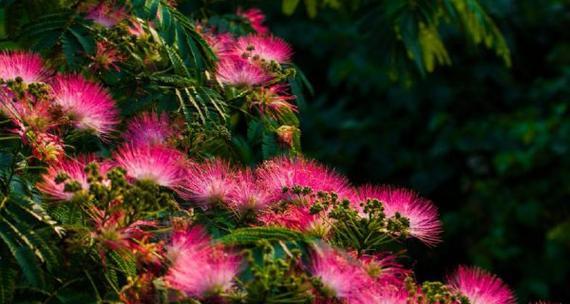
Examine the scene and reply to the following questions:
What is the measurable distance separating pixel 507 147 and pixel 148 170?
20.3 ft

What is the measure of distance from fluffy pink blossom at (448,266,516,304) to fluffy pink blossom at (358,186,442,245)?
4.8 inches

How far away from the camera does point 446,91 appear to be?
28.2 feet

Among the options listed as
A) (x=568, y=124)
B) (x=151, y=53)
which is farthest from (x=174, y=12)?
(x=568, y=124)

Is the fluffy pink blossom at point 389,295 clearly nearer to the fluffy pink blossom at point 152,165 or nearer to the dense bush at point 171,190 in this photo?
the dense bush at point 171,190

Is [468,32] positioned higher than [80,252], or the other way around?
[468,32]

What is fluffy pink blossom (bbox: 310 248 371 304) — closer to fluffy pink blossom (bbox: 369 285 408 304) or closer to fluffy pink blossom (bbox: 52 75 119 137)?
fluffy pink blossom (bbox: 369 285 408 304)

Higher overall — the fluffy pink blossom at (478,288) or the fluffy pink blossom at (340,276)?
the fluffy pink blossom at (478,288)

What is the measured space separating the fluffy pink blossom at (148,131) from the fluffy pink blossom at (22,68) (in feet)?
0.87

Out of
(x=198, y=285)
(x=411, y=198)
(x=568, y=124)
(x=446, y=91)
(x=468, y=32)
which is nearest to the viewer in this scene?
(x=198, y=285)

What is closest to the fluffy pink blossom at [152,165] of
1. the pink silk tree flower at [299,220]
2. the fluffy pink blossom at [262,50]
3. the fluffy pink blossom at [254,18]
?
the pink silk tree flower at [299,220]

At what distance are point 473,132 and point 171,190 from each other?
240 inches

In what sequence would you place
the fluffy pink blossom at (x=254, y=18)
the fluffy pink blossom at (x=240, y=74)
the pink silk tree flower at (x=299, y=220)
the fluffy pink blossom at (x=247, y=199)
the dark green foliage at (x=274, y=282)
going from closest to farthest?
the dark green foliage at (x=274, y=282) < the pink silk tree flower at (x=299, y=220) < the fluffy pink blossom at (x=247, y=199) < the fluffy pink blossom at (x=240, y=74) < the fluffy pink blossom at (x=254, y=18)

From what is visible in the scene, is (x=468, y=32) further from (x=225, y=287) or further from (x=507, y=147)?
(x=225, y=287)

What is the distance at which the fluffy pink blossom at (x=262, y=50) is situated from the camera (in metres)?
3.05
